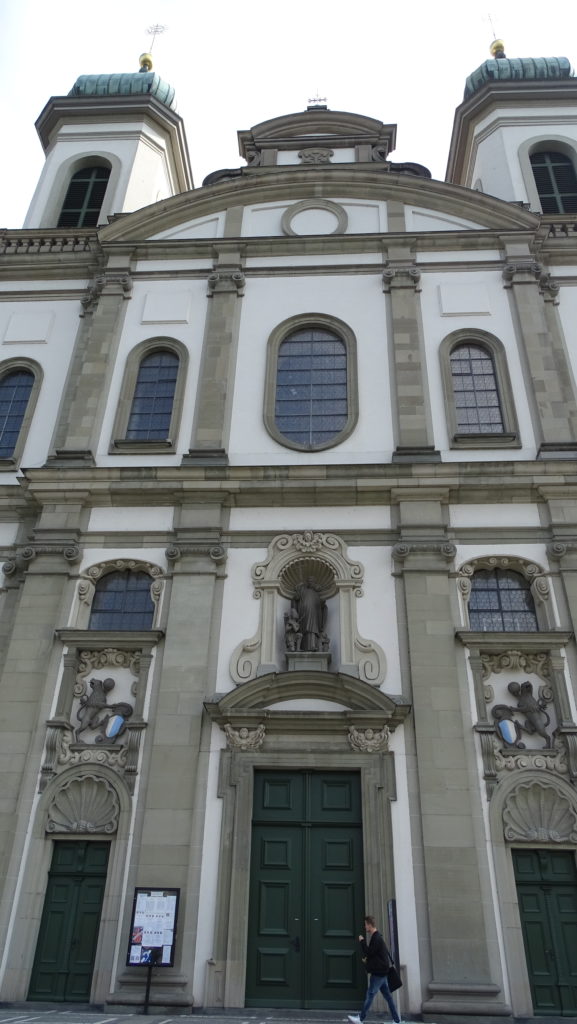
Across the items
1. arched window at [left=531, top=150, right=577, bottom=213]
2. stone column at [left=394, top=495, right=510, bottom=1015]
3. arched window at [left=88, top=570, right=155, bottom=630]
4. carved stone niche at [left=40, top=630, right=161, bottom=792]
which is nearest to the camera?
stone column at [left=394, top=495, right=510, bottom=1015]

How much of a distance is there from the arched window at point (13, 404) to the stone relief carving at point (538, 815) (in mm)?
10836

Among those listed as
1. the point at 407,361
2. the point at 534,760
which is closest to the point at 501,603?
the point at 534,760

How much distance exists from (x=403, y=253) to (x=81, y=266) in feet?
23.6

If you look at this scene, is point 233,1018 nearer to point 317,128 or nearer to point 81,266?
point 81,266

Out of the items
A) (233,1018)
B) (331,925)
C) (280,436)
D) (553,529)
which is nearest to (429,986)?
(331,925)

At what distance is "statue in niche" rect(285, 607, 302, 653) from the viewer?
13.3 metres

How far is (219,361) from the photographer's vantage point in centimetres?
1659

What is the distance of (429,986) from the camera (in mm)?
10523

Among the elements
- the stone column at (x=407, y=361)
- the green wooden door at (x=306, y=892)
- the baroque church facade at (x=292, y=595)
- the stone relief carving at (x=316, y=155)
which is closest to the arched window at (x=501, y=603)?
the baroque church facade at (x=292, y=595)

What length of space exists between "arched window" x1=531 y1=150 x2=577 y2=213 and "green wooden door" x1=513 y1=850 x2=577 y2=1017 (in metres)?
15.5

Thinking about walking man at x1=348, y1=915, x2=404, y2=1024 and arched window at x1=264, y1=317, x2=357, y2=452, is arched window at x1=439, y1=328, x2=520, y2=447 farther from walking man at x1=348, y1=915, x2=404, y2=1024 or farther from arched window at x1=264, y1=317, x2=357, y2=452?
walking man at x1=348, y1=915, x2=404, y2=1024

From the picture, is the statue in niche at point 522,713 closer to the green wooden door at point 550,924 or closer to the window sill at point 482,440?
the green wooden door at point 550,924

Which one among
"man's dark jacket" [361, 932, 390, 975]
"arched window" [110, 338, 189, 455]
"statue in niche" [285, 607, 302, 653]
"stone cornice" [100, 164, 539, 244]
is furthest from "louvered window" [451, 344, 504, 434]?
"man's dark jacket" [361, 932, 390, 975]

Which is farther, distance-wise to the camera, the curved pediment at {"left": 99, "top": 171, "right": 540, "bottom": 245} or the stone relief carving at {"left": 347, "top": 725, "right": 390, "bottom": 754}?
the curved pediment at {"left": 99, "top": 171, "right": 540, "bottom": 245}
